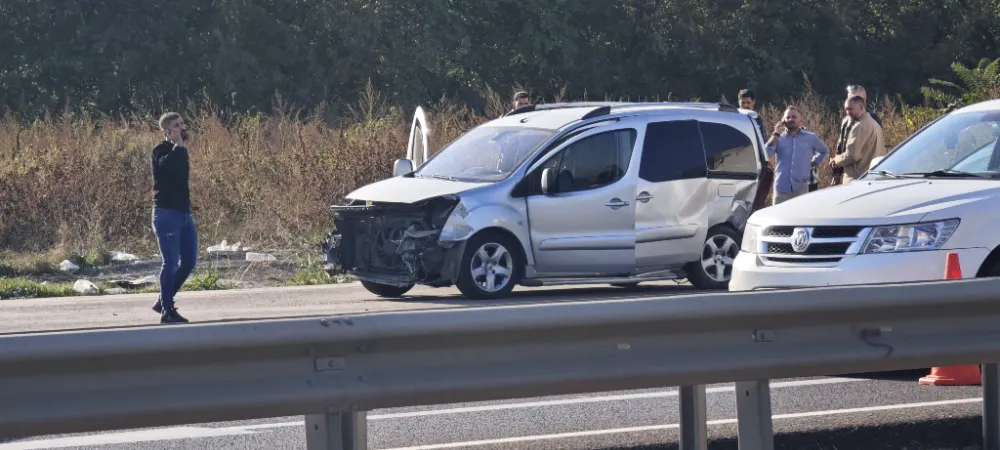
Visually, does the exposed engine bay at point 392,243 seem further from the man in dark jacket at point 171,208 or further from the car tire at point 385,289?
the man in dark jacket at point 171,208

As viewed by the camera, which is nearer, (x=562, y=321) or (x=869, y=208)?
(x=562, y=321)

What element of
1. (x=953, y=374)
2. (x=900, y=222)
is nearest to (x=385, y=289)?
(x=900, y=222)

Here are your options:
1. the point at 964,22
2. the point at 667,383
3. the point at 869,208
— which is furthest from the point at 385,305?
the point at 964,22

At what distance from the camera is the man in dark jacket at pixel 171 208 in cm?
1140

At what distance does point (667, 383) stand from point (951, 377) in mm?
3363

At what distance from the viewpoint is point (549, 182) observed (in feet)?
41.6

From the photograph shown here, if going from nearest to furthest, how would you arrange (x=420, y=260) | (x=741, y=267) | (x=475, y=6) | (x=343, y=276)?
(x=741, y=267)
(x=420, y=260)
(x=343, y=276)
(x=475, y=6)

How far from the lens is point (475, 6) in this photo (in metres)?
40.5

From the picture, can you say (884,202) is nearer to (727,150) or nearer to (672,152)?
(672,152)

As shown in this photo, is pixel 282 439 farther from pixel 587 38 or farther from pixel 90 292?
pixel 587 38

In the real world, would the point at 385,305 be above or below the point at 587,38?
below

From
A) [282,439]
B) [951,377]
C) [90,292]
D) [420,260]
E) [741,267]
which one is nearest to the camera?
[282,439]

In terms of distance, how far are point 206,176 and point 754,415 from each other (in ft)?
49.4

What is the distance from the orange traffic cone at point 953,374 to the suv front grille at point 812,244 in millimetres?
569
